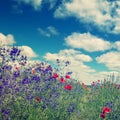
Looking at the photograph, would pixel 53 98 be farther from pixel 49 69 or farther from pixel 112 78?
pixel 112 78

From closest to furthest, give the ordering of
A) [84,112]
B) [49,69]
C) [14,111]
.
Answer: [14,111] < [49,69] < [84,112]

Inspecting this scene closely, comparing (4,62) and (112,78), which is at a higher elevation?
(112,78)

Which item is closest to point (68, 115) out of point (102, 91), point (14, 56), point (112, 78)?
point (14, 56)

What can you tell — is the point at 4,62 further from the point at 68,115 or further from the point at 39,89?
the point at 68,115

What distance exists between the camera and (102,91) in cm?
1459

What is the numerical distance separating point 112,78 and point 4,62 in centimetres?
846

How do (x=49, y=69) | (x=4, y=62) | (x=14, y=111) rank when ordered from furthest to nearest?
1. (x=49, y=69)
2. (x=4, y=62)
3. (x=14, y=111)

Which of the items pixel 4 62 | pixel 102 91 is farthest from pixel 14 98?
pixel 102 91

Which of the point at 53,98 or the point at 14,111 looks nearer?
the point at 14,111

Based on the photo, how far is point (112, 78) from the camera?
1547cm

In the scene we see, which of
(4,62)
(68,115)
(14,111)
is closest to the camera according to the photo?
(14,111)

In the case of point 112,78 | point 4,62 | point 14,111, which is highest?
point 112,78

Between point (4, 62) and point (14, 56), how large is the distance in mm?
415

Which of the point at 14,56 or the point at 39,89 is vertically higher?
the point at 14,56
